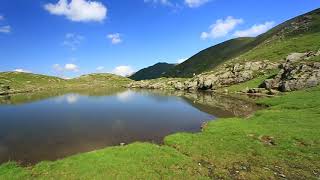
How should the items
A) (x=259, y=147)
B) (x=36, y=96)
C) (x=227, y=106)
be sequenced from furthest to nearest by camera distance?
(x=36, y=96)
(x=227, y=106)
(x=259, y=147)

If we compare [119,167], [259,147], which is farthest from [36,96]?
[259,147]

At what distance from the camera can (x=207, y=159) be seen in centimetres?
3027

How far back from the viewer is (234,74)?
149125mm

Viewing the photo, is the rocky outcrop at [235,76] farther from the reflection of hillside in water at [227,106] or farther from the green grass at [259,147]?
the green grass at [259,147]

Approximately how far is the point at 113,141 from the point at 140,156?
43.6ft

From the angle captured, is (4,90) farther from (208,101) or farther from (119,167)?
(119,167)

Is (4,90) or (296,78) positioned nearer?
(296,78)

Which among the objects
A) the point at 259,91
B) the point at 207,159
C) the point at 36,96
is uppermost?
the point at 259,91

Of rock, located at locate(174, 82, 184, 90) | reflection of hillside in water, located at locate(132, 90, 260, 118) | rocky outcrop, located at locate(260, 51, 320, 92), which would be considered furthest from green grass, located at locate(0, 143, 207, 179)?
rock, located at locate(174, 82, 184, 90)

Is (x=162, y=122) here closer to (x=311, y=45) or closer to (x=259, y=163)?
(x=259, y=163)

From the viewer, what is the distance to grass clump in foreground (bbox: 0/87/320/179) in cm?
2611

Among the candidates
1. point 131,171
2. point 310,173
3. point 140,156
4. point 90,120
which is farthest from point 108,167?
point 90,120

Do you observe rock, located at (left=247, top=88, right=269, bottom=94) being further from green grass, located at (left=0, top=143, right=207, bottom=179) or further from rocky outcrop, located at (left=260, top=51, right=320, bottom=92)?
green grass, located at (left=0, top=143, right=207, bottom=179)

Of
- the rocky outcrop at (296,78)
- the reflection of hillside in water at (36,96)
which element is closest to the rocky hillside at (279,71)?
the rocky outcrop at (296,78)
